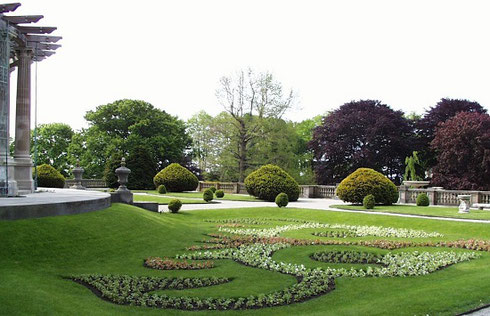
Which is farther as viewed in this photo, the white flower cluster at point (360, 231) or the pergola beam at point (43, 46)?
the pergola beam at point (43, 46)

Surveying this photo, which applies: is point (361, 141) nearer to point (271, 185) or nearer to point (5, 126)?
point (271, 185)

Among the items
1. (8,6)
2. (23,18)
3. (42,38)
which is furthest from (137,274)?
(42,38)

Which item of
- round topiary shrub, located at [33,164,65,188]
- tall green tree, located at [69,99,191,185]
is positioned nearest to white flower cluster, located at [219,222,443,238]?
round topiary shrub, located at [33,164,65,188]

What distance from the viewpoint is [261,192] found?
36.3 m

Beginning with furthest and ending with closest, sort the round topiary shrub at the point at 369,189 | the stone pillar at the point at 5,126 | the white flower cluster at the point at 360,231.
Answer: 1. the round topiary shrub at the point at 369,189
2. the white flower cluster at the point at 360,231
3. the stone pillar at the point at 5,126

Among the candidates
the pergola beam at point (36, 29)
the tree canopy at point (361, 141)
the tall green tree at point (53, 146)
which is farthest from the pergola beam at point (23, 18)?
the tall green tree at point (53, 146)

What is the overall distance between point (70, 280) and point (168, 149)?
5217 cm

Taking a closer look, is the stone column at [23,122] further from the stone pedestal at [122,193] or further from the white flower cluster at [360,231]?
the white flower cluster at [360,231]

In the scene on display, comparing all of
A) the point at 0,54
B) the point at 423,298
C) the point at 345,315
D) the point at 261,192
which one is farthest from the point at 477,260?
the point at 261,192

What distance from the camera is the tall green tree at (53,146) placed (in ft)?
215

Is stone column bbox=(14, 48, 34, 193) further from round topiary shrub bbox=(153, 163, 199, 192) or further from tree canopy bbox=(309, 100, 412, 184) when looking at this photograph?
tree canopy bbox=(309, 100, 412, 184)

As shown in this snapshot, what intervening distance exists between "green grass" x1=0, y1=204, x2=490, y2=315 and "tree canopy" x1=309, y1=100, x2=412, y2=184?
3436 centimetres

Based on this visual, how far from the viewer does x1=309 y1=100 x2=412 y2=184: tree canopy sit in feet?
169

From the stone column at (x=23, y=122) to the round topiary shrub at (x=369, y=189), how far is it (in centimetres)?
1962
